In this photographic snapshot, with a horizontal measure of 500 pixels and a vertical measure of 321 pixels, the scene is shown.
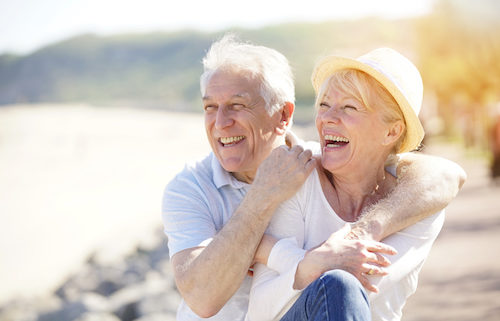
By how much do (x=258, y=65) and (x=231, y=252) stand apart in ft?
3.30

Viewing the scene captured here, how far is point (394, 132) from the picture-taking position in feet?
9.40

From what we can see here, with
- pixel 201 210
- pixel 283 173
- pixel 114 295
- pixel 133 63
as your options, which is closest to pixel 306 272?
pixel 283 173

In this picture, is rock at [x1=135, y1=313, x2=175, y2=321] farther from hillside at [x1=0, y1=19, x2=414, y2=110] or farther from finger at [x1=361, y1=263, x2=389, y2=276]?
hillside at [x1=0, y1=19, x2=414, y2=110]

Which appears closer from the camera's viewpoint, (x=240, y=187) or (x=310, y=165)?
(x=310, y=165)

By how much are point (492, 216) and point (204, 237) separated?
8.23 metres

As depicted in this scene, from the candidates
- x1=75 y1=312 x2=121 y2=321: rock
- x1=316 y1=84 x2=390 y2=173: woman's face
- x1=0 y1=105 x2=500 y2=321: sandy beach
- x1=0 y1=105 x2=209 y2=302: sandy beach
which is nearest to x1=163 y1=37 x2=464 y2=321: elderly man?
x1=316 y1=84 x2=390 y2=173: woman's face

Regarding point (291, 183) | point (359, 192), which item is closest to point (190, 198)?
point (291, 183)

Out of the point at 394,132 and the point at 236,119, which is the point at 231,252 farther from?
the point at 394,132

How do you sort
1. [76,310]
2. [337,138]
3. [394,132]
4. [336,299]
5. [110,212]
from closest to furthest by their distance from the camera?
[336,299]
[337,138]
[394,132]
[76,310]
[110,212]

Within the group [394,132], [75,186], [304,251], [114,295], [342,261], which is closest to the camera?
[342,261]

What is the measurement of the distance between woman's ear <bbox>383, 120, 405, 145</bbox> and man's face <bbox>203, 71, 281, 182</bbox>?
0.60 m

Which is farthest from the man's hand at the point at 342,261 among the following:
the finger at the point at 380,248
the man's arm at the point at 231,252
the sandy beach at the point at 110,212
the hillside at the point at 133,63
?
the hillside at the point at 133,63

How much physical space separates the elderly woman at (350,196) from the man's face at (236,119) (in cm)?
33

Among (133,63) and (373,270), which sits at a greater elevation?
(133,63)
